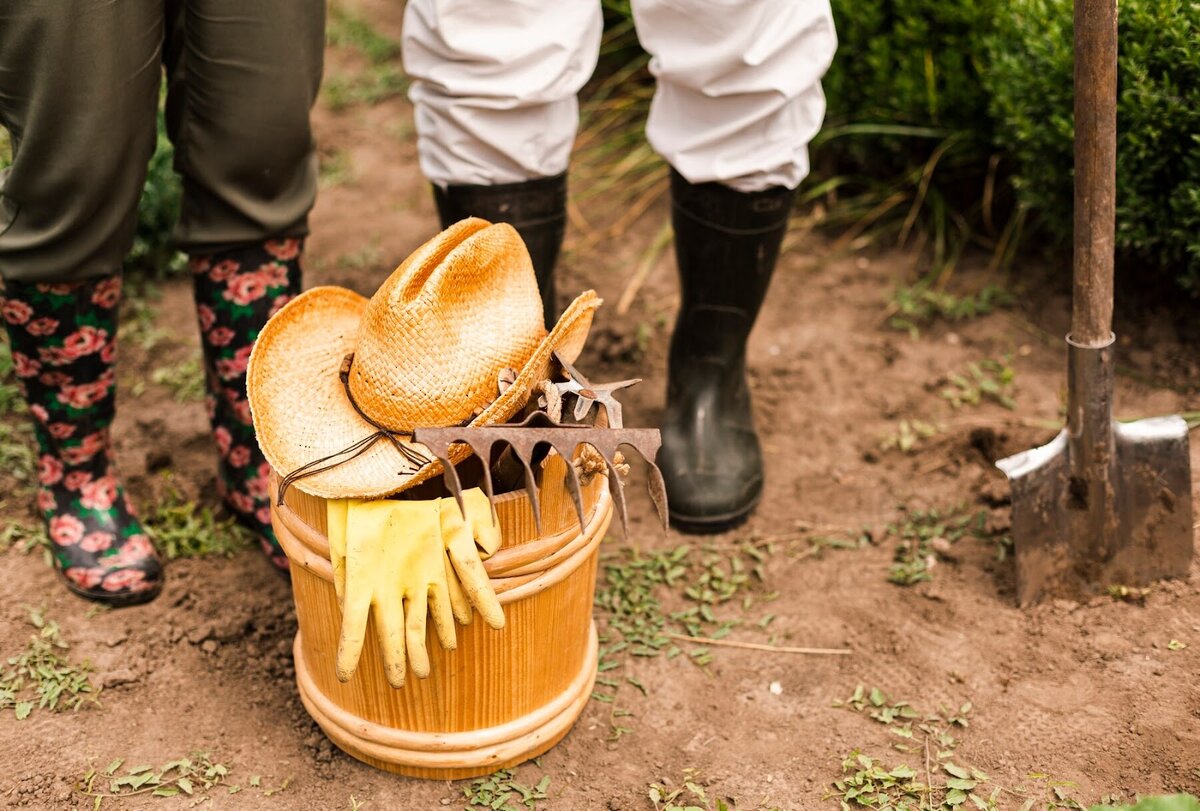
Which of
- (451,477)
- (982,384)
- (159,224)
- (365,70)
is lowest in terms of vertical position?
(982,384)

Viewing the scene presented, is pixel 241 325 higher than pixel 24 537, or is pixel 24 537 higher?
pixel 241 325

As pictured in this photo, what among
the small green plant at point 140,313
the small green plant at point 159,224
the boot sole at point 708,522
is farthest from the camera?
the small green plant at point 159,224

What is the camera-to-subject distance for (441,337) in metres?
1.63

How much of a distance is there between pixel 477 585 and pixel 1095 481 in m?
1.12

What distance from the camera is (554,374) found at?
174cm

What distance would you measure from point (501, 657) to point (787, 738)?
0.50 meters

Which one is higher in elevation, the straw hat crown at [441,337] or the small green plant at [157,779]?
the straw hat crown at [441,337]

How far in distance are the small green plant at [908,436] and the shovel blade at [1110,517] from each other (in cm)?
54

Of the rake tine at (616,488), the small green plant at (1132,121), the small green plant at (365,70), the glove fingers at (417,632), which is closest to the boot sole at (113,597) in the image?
the glove fingers at (417,632)

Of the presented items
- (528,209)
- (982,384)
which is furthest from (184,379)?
(982,384)

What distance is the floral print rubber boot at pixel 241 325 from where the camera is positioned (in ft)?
6.88

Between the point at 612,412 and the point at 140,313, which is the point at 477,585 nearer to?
the point at 612,412

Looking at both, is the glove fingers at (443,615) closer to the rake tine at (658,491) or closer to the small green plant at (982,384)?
the rake tine at (658,491)

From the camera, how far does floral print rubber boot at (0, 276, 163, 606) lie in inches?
79.5
